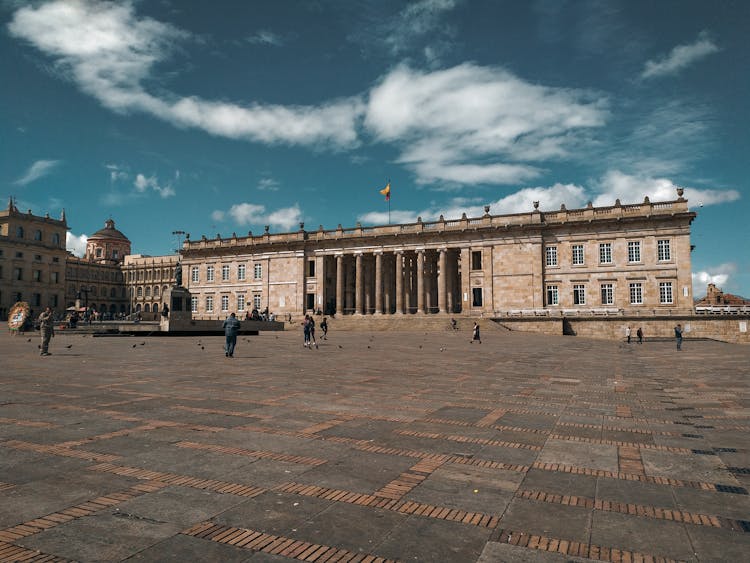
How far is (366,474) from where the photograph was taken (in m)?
5.82

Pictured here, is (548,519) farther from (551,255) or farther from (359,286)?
(359,286)

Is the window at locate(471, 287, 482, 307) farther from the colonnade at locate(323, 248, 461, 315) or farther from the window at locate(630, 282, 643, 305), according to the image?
the window at locate(630, 282, 643, 305)

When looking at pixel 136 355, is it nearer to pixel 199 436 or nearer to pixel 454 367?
pixel 454 367

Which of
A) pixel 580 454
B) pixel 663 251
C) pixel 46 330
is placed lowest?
pixel 580 454

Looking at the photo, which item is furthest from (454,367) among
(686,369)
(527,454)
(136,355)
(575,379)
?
(136,355)

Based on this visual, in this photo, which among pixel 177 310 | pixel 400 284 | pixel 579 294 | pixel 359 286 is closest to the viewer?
pixel 177 310

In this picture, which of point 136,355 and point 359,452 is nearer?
point 359,452

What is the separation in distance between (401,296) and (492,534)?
2378 inches

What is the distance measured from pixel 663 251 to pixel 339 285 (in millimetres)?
37635

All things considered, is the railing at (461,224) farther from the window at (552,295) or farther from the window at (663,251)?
the window at (552,295)

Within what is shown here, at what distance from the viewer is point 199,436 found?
7.45m

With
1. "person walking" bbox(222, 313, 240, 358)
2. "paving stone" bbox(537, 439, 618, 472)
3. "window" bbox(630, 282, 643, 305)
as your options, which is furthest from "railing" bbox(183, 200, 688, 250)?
"paving stone" bbox(537, 439, 618, 472)

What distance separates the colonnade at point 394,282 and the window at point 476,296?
11.1 feet

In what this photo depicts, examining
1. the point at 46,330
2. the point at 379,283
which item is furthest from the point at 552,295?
the point at 46,330
